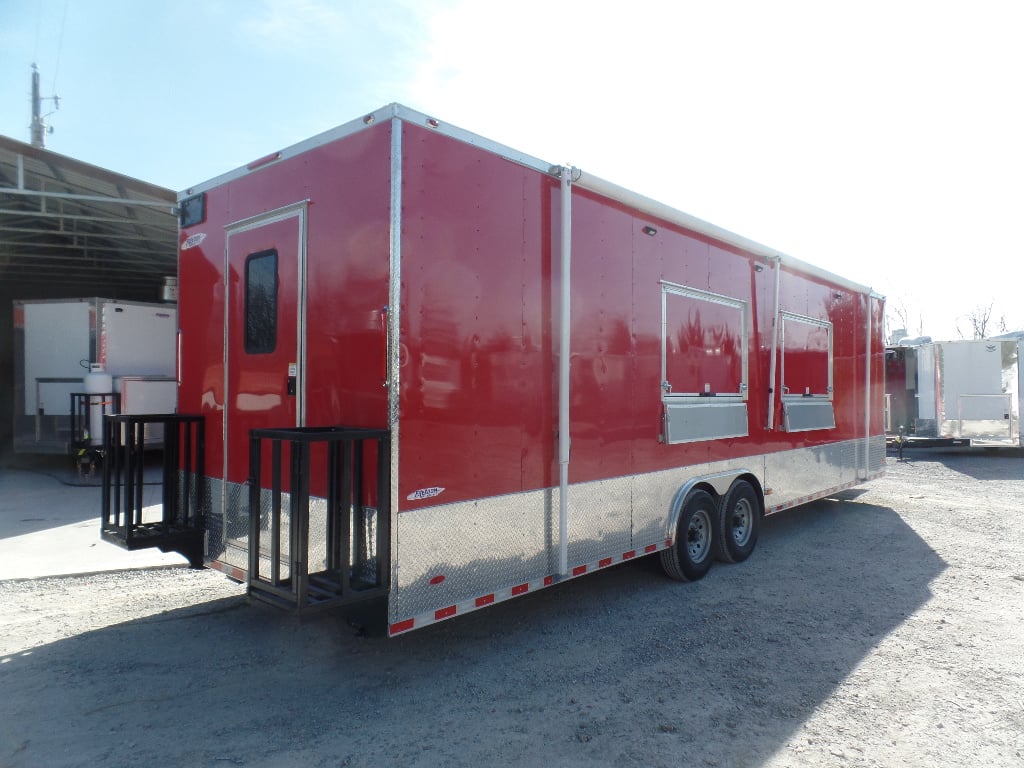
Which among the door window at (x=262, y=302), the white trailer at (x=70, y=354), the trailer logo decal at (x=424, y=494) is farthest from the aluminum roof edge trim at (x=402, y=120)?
the white trailer at (x=70, y=354)

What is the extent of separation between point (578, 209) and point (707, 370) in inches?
78.7

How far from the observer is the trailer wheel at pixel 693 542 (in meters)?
5.69

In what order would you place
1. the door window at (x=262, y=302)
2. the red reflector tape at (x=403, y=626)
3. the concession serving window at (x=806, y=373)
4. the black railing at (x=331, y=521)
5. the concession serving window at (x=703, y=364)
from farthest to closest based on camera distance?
1. the concession serving window at (x=806, y=373)
2. the concession serving window at (x=703, y=364)
3. the door window at (x=262, y=302)
4. the red reflector tape at (x=403, y=626)
5. the black railing at (x=331, y=521)

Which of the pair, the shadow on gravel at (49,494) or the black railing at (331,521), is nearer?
the black railing at (331,521)

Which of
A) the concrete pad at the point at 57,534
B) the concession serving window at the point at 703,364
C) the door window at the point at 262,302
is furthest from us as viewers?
the concrete pad at the point at 57,534

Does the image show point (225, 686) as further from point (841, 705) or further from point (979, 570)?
point (979, 570)

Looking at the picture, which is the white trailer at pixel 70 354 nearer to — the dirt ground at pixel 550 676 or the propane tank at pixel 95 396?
the propane tank at pixel 95 396

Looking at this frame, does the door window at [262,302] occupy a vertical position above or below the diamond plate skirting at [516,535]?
above

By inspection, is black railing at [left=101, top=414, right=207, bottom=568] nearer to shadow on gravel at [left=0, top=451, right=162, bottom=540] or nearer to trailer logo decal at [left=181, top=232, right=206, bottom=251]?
trailer logo decal at [left=181, top=232, right=206, bottom=251]

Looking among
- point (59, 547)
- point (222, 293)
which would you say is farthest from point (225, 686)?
point (59, 547)

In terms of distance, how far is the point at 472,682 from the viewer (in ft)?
12.9

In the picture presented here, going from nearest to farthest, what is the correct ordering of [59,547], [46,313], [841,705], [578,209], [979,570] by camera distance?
[841,705], [578,209], [979,570], [59,547], [46,313]

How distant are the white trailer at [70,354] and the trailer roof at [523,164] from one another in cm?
768

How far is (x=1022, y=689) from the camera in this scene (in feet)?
12.8
